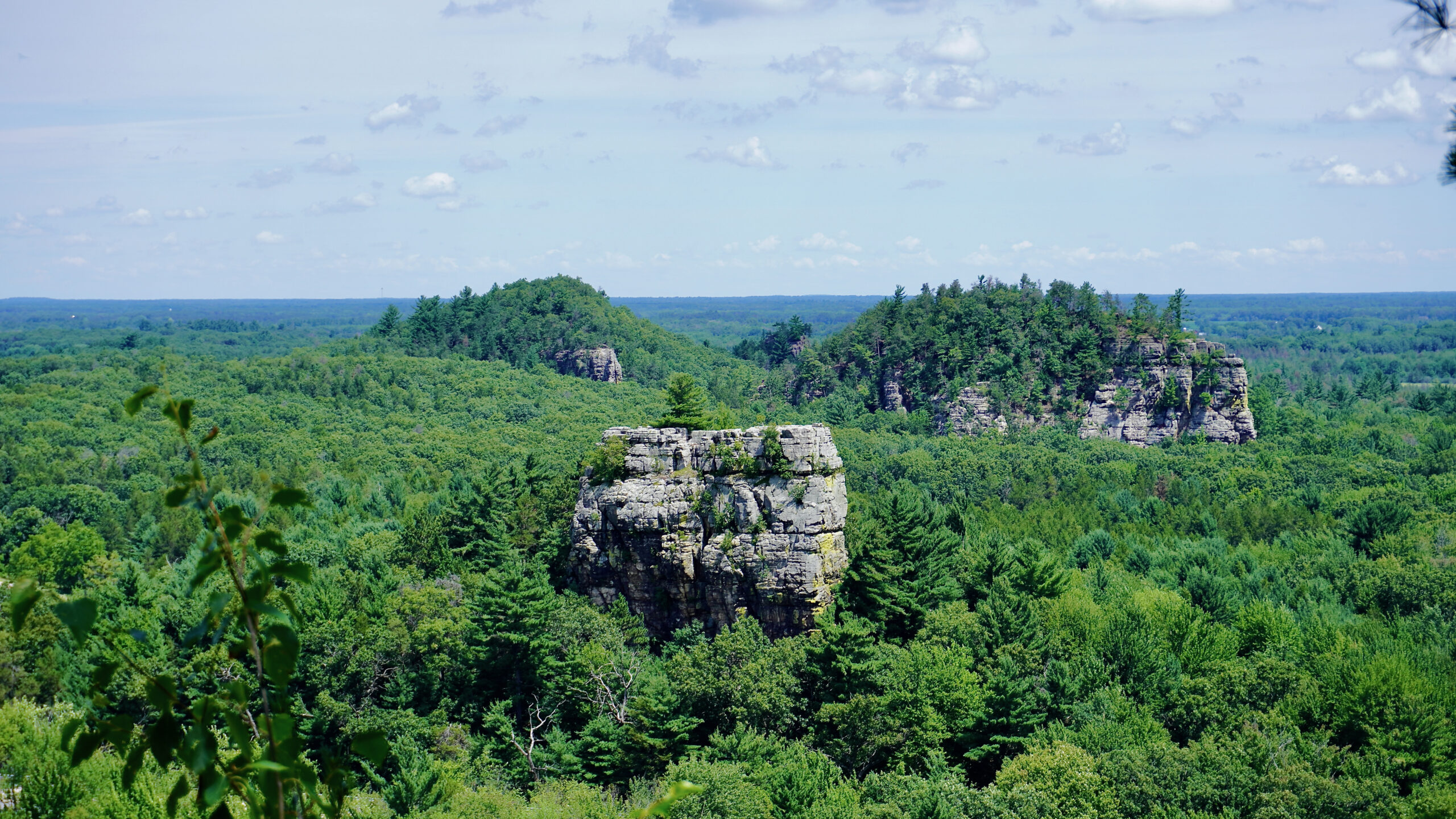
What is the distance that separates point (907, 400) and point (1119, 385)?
63.5 ft

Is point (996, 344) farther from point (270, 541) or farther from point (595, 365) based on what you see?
point (270, 541)

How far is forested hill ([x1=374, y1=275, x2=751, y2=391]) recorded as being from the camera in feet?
398

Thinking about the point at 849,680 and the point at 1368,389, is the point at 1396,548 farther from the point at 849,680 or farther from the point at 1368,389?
the point at 1368,389

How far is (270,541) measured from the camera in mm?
4734

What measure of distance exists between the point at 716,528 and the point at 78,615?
3668cm

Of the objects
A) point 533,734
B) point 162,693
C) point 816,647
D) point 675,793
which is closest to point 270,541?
point 162,693

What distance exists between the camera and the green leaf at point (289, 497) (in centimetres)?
443

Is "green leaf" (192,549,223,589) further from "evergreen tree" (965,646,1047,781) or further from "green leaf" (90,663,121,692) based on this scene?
"evergreen tree" (965,646,1047,781)

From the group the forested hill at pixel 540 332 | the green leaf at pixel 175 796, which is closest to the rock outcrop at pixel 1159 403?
the forested hill at pixel 540 332

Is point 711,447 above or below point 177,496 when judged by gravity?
below

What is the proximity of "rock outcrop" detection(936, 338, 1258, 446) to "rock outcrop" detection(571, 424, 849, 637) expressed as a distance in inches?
2241

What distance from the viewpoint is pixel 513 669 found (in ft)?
124

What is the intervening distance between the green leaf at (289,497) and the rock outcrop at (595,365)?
368ft

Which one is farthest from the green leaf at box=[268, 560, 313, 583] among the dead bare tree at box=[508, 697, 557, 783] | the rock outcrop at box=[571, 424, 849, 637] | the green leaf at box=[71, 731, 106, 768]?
the rock outcrop at box=[571, 424, 849, 637]
